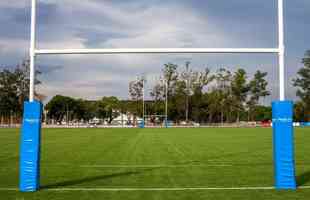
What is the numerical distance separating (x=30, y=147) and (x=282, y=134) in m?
4.92

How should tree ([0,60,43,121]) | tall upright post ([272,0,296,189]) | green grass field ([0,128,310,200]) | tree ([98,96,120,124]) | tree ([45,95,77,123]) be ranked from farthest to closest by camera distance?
1. tree ([98,96,120,124])
2. tree ([45,95,77,123])
3. tree ([0,60,43,121])
4. tall upright post ([272,0,296,189])
5. green grass field ([0,128,310,200])

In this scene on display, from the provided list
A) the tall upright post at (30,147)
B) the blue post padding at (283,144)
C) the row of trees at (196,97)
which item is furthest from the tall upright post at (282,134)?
the row of trees at (196,97)

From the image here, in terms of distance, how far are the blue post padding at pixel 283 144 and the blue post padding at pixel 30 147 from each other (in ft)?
15.2

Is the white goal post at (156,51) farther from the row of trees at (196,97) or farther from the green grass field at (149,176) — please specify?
the row of trees at (196,97)

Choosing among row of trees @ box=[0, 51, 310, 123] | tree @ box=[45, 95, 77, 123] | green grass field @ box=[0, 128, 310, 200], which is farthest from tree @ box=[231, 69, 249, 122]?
green grass field @ box=[0, 128, 310, 200]

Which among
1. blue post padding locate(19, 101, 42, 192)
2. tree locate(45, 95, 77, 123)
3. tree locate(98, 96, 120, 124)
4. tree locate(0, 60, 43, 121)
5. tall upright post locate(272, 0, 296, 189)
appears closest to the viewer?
blue post padding locate(19, 101, 42, 192)

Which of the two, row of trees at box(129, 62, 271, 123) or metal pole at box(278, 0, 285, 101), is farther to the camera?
row of trees at box(129, 62, 271, 123)

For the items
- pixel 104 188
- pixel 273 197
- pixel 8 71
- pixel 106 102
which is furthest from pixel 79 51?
pixel 106 102

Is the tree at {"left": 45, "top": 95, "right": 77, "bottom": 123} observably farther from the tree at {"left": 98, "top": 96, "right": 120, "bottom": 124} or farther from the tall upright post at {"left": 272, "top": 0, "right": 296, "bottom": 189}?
the tall upright post at {"left": 272, "top": 0, "right": 296, "bottom": 189}

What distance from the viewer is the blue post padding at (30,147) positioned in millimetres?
8555

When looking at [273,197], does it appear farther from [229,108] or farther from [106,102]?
[106,102]

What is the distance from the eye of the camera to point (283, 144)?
870cm

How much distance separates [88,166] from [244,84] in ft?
260

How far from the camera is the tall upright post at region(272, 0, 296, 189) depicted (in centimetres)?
866
